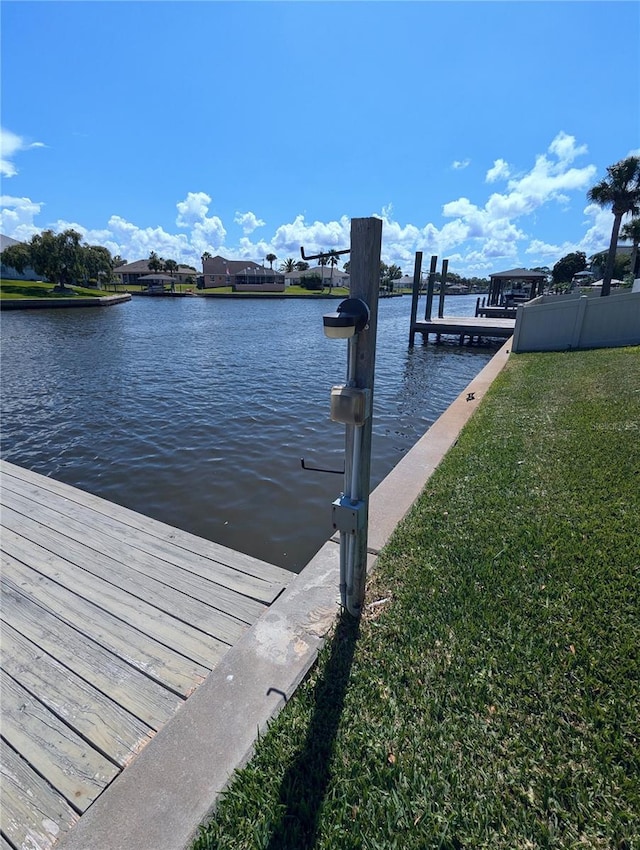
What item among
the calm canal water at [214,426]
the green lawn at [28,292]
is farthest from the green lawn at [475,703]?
the green lawn at [28,292]

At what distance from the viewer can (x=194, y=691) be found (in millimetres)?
2291

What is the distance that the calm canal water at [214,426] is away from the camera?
5.56m

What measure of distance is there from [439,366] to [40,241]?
159 feet

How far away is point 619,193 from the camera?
2712 centimetres

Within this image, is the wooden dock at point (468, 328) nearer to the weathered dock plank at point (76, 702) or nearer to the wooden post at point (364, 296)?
the wooden post at point (364, 296)

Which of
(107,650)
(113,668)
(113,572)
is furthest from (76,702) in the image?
(113,572)

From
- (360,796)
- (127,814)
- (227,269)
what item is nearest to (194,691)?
(127,814)

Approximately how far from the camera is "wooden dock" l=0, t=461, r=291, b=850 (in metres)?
2.02

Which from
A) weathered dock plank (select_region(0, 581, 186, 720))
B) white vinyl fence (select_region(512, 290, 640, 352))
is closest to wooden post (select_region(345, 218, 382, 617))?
weathered dock plank (select_region(0, 581, 186, 720))

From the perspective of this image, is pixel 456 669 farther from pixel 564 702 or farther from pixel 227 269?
pixel 227 269

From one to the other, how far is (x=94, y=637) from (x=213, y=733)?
1.30 metres

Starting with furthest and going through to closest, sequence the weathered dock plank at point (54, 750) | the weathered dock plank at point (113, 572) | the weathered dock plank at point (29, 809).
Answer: the weathered dock plank at point (113, 572)
the weathered dock plank at point (54, 750)
the weathered dock plank at point (29, 809)

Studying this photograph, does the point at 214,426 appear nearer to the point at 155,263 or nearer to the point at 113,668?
the point at 113,668

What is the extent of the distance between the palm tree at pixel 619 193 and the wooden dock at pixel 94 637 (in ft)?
101
